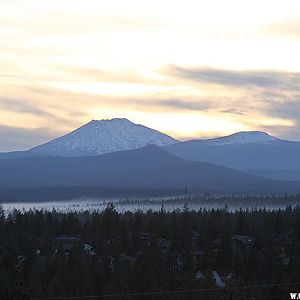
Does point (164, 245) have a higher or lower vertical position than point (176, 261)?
higher

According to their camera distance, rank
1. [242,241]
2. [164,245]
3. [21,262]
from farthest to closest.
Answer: [242,241]
[164,245]
[21,262]

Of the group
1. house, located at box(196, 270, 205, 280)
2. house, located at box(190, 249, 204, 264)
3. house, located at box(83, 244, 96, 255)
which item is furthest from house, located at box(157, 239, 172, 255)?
house, located at box(196, 270, 205, 280)

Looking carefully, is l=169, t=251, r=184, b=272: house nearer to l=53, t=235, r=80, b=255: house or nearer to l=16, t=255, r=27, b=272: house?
l=53, t=235, r=80, b=255: house

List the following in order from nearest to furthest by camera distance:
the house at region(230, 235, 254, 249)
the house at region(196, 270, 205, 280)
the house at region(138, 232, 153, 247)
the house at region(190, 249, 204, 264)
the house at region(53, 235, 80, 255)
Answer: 1. the house at region(196, 270, 205, 280)
2. the house at region(190, 249, 204, 264)
3. the house at region(53, 235, 80, 255)
4. the house at region(138, 232, 153, 247)
5. the house at region(230, 235, 254, 249)

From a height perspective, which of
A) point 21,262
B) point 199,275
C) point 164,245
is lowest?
point 199,275

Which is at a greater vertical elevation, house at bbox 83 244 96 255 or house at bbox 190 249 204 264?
house at bbox 83 244 96 255

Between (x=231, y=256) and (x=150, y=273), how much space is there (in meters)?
19.1

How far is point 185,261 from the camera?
184 feet

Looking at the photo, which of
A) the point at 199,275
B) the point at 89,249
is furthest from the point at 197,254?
the point at 199,275

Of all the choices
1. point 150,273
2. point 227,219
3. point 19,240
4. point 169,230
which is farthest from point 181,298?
point 227,219

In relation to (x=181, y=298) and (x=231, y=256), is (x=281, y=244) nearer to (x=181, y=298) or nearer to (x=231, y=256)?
(x=231, y=256)

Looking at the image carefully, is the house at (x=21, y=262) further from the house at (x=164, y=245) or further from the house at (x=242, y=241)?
the house at (x=242, y=241)

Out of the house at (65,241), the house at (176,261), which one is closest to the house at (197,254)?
the house at (176,261)

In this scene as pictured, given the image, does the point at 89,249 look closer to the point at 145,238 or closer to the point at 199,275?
the point at 145,238
